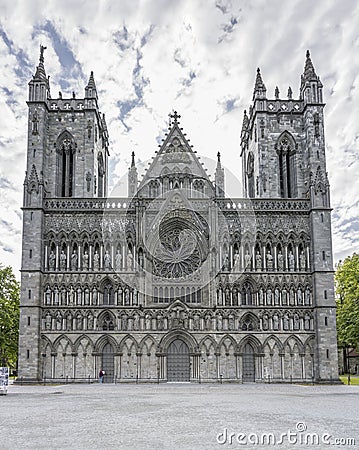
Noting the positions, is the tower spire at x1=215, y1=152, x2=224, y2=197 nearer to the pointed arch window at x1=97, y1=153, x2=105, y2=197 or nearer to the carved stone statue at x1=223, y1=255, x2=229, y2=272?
the carved stone statue at x1=223, y1=255, x2=229, y2=272

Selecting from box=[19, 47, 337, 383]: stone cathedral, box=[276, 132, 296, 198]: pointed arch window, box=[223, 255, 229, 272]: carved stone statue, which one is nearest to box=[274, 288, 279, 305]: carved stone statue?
box=[19, 47, 337, 383]: stone cathedral

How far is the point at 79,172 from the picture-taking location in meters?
53.2

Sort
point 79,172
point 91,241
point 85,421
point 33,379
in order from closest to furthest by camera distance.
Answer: point 85,421
point 33,379
point 91,241
point 79,172

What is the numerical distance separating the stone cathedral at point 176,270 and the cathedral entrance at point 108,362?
9 centimetres

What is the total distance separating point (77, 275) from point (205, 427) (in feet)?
106

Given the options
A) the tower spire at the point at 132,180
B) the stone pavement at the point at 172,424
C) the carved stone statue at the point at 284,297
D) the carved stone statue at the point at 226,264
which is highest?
the tower spire at the point at 132,180

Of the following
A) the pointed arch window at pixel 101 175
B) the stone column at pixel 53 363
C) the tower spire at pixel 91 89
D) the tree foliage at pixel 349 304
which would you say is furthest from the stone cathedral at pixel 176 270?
the tree foliage at pixel 349 304

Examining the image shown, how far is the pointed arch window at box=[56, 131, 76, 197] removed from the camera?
→ 53.5 meters

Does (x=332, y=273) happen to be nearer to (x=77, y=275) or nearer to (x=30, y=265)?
Answer: (x=77, y=275)

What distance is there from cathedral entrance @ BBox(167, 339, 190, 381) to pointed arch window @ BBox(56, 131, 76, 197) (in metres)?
15.9

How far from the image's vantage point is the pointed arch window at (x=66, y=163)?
5350cm

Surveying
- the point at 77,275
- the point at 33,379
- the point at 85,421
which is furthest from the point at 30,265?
the point at 85,421

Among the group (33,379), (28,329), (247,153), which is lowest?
(33,379)

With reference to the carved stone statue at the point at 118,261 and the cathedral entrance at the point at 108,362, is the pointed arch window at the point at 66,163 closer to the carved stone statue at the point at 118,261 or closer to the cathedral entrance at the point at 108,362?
the carved stone statue at the point at 118,261
